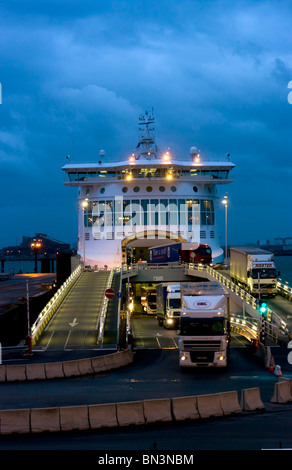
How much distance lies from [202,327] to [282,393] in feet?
23.3

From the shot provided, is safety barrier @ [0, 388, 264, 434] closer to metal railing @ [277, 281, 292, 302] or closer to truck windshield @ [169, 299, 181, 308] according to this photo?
truck windshield @ [169, 299, 181, 308]

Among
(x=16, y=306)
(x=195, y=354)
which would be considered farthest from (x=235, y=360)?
(x=16, y=306)

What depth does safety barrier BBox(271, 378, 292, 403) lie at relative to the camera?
18406 millimetres

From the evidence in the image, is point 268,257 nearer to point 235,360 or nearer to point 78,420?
point 235,360

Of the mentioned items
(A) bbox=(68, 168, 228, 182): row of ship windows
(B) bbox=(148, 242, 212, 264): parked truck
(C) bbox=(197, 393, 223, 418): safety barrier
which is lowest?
(C) bbox=(197, 393, 223, 418): safety barrier

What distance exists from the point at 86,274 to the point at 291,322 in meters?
25.3

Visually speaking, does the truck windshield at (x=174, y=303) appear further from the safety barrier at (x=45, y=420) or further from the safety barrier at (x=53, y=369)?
the safety barrier at (x=45, y=420)

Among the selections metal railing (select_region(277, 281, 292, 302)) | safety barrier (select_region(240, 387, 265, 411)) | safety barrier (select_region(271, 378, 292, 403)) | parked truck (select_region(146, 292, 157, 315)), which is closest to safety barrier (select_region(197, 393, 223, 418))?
safety barrier (select_region(240, 387, 265, 411))

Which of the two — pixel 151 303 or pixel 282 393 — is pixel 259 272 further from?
pixel 282 393

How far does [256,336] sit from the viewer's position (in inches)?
1329

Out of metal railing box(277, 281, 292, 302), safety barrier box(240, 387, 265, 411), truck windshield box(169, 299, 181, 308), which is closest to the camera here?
safety barrier box(240, 387, 265, 411)

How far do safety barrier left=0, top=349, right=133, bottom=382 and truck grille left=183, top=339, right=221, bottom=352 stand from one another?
3.70 m

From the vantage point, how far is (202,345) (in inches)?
985

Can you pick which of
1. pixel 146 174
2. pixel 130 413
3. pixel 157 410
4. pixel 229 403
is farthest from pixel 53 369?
pixel 146 174
